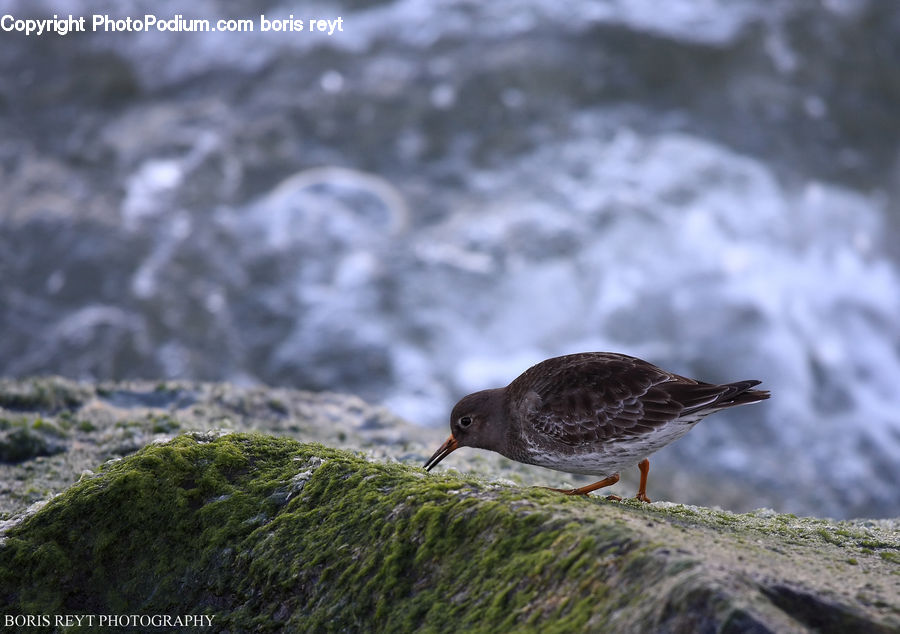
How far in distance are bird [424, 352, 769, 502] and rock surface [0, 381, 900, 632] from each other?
0.44 m

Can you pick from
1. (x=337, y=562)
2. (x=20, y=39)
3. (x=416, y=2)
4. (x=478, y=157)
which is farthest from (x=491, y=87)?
(x=337, y=562)

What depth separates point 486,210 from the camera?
45.9 feet

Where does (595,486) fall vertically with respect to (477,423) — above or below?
below

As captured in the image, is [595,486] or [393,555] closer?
[393,555]

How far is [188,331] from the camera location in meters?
12.3

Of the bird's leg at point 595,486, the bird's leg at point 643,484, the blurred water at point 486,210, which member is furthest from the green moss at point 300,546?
the blurred water at point 486,210

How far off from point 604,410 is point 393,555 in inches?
74.3

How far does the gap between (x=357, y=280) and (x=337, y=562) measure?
9.60 m

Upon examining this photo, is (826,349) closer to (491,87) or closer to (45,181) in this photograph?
(491,87)

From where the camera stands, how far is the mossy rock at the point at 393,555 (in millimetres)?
2945

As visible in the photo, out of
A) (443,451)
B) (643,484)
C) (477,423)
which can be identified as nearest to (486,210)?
(477,423)

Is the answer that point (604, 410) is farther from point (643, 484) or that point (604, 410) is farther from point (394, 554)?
point (394, 554)

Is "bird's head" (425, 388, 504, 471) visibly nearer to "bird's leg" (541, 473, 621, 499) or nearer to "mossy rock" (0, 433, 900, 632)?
"bird's leg" (541, 473, 621, 499)

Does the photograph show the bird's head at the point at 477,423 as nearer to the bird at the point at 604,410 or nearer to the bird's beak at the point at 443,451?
the bird's beak at the point at 443,451
